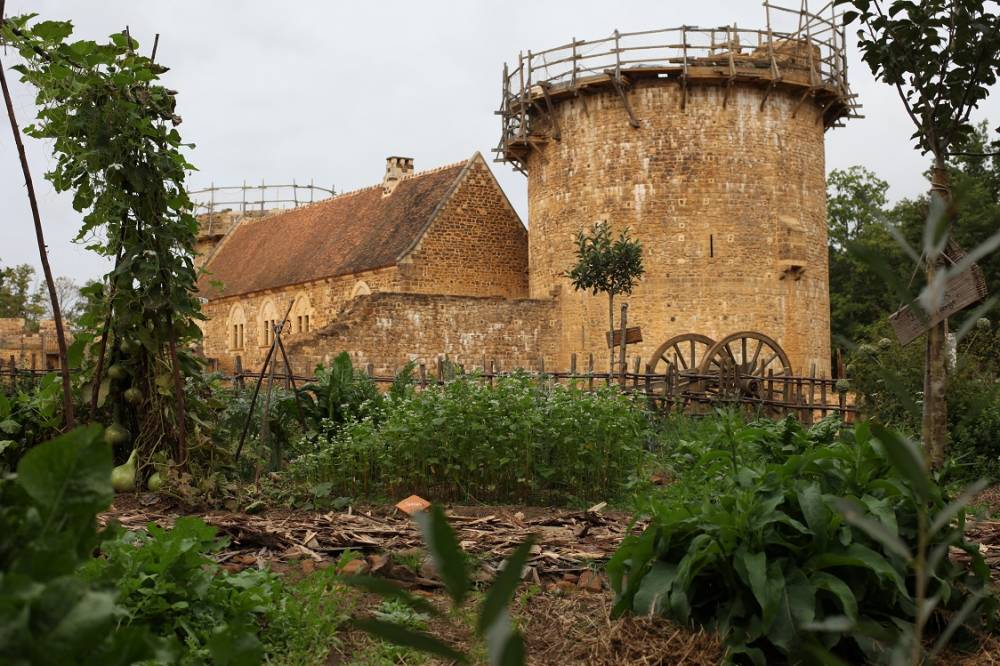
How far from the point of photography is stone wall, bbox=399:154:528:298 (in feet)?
94.5

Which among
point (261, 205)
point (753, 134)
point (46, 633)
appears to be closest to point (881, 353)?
point (46, 633)

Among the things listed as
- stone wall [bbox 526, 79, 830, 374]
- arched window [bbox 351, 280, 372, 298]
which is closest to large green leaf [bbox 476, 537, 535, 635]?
stone wall [bbox 526, 79, 830, 374]

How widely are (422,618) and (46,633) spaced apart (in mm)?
3721

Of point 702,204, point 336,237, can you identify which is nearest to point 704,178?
point 702,204

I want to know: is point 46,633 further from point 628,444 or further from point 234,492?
point 628,444

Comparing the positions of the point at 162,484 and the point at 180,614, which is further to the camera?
the point at 162,484

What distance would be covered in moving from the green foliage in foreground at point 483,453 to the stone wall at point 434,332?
1573 cm

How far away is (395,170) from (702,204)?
Result: 11.5m

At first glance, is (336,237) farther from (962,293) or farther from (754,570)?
(754,570)

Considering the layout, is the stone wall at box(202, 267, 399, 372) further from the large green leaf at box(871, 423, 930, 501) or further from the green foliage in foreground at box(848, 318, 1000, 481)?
the large green leaf at box(871, 423, 930, 501)

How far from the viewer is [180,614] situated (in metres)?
3.99

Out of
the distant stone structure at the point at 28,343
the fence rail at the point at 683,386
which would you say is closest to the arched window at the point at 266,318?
the distant stone structure at the point at 28,343

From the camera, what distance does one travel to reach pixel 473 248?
2988 cm

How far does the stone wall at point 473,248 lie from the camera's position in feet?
94.5
